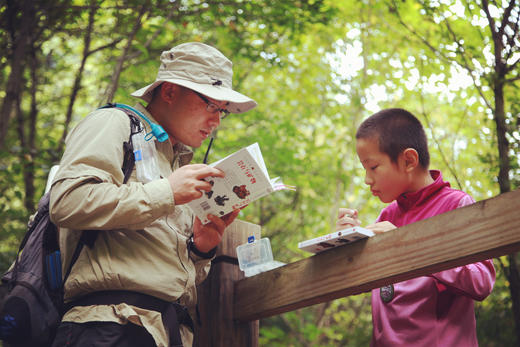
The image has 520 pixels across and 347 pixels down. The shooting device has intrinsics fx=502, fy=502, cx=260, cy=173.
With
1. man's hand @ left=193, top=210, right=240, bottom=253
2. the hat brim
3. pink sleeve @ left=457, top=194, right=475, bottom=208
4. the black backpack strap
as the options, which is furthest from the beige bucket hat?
pink sleeve @ left=457, top=194, right=475, bottom=208

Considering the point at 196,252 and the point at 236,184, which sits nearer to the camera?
the point at 236,184

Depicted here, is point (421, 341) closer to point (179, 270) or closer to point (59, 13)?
point (179, 270)

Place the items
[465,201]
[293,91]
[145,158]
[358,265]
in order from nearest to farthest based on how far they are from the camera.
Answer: [358,265]
[145,158]
[465,201]
[293,91]

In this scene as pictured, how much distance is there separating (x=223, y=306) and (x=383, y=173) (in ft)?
3.30

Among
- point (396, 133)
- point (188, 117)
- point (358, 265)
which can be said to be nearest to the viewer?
point (358, 265)

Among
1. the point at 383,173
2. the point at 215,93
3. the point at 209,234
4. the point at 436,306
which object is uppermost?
the point at 215,93

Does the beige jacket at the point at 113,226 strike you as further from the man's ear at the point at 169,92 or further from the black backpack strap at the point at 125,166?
the man's ear at the point at 169,92

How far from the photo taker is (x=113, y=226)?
1.71 meters

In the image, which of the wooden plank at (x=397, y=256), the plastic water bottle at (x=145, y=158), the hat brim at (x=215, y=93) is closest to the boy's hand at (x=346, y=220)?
the wooden plank at (x=397, y=256)

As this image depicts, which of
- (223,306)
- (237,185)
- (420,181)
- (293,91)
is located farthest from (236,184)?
(293,91)

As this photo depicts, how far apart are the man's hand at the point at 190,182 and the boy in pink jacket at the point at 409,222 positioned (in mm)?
688

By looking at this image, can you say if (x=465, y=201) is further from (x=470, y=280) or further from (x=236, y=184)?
(x=236, y=184)

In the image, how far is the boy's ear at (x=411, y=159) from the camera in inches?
96.3

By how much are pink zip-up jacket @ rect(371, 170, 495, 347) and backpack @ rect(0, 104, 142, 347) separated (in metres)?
1.23
